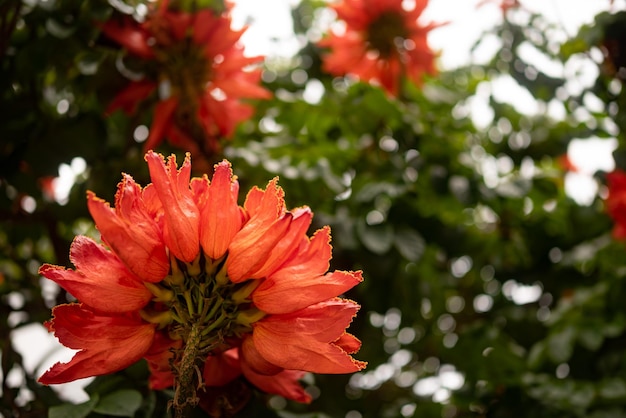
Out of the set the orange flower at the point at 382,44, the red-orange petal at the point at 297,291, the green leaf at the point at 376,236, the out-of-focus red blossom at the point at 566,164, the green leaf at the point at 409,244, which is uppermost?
the red-orange petal at the point at 297,291

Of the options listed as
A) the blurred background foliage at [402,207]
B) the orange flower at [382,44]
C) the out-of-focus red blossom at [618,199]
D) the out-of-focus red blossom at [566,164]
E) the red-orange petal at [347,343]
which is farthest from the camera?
the out-of-focus red blossom at [566,164]

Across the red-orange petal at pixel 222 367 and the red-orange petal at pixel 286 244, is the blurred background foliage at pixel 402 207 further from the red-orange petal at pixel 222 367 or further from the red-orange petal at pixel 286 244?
the red-orange petal at pixel 286 244

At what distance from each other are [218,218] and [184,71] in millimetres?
601

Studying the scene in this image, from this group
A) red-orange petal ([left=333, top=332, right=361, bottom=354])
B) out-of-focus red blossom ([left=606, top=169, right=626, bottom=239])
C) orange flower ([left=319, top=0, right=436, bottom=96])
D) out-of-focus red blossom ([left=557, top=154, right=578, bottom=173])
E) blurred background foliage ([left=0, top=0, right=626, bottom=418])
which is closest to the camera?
red-orange petal ([left=333, top=332, right=361, bottom=354])

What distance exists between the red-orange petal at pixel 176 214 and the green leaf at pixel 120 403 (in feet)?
0.64

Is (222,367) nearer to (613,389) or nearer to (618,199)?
(613,389)

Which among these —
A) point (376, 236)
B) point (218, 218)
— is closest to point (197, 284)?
point (218, 218)

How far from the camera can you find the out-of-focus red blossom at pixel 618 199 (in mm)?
1406

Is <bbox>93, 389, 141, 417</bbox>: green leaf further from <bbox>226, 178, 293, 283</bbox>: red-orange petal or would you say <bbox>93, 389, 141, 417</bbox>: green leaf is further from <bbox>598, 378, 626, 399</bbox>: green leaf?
<bbox>598, 378, 626, 399</bbox>: green leaf

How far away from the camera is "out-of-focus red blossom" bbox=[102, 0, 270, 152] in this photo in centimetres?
107

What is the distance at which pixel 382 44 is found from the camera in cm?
158

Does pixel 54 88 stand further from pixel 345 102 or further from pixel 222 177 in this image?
pixel 222 177

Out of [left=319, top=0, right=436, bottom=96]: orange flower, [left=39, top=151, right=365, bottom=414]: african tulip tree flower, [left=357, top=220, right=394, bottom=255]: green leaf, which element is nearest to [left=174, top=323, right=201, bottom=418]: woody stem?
[left=39, top=151, right=365, bottom=414]: african tulip tree flower

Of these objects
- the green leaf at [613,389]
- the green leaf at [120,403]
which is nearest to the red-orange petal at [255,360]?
the green leaf at [120,403]
